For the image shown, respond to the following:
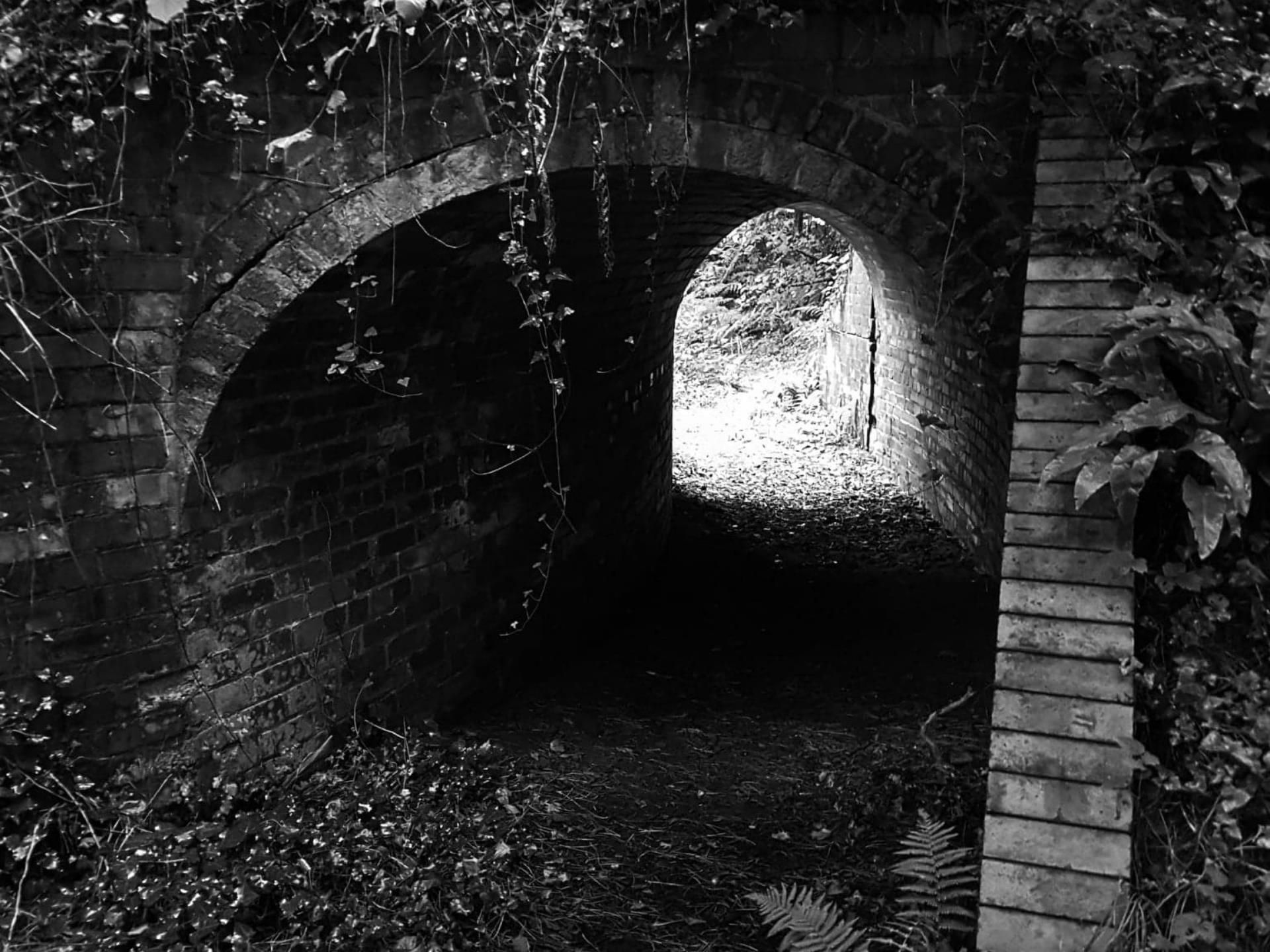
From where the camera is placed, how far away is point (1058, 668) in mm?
2801

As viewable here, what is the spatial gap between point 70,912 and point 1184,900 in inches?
150

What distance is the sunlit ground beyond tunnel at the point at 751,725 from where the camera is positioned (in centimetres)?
400

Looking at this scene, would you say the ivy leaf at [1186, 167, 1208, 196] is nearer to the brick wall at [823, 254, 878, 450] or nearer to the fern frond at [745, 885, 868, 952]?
the fern frond at [745, 885, 868, 952]

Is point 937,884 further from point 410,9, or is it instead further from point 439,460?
point 410,9

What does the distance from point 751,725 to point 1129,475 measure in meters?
3.27

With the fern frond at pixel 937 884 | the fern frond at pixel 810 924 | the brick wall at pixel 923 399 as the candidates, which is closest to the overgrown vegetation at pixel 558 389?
the fern frond at pixel 937 884

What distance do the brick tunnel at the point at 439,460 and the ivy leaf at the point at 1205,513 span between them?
1.63m

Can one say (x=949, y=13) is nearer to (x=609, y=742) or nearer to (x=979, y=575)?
(x=609, y=742)

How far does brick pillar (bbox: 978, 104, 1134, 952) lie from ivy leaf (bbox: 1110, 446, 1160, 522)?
11cm

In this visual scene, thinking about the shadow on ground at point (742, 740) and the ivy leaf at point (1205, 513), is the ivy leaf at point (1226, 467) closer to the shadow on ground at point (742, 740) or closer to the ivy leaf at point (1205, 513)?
the ivy leaf at point (1205, 513)

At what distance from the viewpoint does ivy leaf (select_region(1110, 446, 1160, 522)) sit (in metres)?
2.78

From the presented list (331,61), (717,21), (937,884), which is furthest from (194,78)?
(937,884)

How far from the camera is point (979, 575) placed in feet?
24.6

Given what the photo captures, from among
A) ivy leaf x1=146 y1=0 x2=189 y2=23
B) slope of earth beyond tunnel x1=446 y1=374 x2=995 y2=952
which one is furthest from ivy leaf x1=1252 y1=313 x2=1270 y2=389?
ivy leaf x1=146 y1=0 x2=189 y2=23
